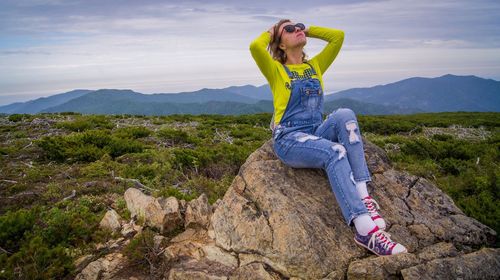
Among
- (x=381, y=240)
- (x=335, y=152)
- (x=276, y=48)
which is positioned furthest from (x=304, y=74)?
(x=381, y=240)

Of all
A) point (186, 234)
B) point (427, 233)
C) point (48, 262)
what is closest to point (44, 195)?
point (48, 262)

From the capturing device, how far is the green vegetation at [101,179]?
491 cm

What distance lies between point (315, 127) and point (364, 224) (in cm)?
192

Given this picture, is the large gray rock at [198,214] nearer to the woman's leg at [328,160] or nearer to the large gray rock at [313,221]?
the large gray rock at [313,221]

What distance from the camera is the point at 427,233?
486 centimetres

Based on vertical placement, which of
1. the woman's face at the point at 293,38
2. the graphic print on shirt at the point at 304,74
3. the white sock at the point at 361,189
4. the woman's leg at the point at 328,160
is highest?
the woman's face at the point at 293,38

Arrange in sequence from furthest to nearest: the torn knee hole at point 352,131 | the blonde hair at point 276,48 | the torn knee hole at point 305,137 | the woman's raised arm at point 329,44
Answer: the woman's raised arm at point 329,44 < the blonde hair at point 276,48 < the torn knee hole at point 305,137 < the torn knee hole at point 352,131

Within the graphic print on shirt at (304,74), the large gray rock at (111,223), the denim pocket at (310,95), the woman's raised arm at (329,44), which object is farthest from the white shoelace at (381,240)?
the large gray rock at (111,223)

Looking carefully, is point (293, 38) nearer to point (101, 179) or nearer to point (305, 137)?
point (305, 137)

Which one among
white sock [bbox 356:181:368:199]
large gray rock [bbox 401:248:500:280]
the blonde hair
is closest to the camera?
large gray rock [bbox 401:248:500:280]

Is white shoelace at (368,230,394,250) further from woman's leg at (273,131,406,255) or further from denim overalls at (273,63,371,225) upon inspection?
denim overalls at (273,63,371,225)

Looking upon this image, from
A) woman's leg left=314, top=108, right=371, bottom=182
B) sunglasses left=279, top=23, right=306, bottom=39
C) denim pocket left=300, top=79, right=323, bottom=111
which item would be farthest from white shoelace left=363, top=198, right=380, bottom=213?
sunglasses left=279, top=23, right=306, bottom=39

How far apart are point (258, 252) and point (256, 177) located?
4.10 feet

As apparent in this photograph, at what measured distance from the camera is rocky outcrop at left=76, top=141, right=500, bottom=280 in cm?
416
